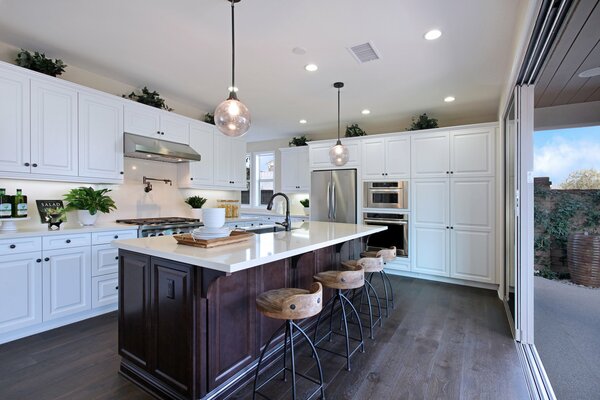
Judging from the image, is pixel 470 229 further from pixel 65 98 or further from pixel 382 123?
pixel 65 98

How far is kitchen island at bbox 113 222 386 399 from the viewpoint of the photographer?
5.39 feet

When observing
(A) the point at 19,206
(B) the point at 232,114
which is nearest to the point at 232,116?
(B) the point at 232,114

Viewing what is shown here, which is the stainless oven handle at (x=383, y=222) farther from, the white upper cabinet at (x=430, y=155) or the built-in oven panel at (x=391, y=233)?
the white upper cabinet at (x=430, y=155)

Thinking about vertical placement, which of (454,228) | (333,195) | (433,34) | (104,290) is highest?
(433,34)

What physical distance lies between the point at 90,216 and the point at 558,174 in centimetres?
613

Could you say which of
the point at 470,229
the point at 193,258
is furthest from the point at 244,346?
the point at 470,229

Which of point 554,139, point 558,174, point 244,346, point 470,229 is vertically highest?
point 554,139

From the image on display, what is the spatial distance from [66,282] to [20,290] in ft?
1.10

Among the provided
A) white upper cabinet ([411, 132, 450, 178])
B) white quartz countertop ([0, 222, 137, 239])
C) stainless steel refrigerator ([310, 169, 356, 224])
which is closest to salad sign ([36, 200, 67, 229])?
white quartz countertop ([0, 222, 137, 239])

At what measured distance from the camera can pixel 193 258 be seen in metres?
1.52

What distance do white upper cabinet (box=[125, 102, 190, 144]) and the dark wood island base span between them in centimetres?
231

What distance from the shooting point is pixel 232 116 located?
2326mm

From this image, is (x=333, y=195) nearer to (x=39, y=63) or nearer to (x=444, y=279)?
(x=444, y=279)

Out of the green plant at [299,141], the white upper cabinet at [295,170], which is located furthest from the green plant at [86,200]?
the green plant at [299,141]
